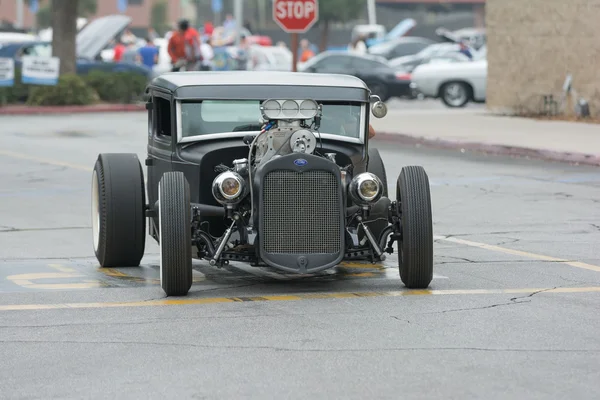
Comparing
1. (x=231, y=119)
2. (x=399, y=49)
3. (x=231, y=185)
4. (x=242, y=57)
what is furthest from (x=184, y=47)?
(x=399, y=49)

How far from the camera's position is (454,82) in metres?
33.4

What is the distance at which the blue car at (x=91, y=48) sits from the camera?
119ft

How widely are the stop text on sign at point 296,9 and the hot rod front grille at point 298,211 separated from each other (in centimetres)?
1669

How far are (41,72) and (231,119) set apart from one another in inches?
877

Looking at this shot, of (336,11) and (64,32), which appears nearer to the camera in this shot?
(64,32)

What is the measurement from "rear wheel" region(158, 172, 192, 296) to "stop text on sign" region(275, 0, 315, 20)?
16652mm

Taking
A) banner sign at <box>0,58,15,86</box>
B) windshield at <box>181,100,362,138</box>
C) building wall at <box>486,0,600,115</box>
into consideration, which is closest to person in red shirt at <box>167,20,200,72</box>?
banner sign at <box>0,58,15,86</box>

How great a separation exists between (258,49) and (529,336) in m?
37.9

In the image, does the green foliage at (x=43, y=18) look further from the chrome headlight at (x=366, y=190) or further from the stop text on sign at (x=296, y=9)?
the chrome headlight at (x=366, y=190)

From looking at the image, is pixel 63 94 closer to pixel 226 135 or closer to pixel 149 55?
pixel 149 55

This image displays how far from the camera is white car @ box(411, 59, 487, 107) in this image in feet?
108

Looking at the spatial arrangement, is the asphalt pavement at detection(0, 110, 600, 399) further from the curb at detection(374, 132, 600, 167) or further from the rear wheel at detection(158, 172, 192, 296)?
the curb at detection(374, 132, 600, 167)

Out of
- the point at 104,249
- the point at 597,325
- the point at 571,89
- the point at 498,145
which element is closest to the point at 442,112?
the point at 571,89

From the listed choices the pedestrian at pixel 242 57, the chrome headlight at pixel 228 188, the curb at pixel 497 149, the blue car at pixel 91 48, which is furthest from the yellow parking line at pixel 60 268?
the pedestrian at pixel 242 57
